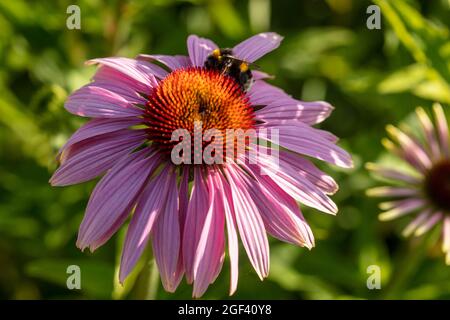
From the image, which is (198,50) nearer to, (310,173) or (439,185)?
(310,173)

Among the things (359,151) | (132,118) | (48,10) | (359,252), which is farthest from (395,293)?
(48,10)

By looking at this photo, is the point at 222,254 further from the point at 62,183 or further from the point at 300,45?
the point at 300,45

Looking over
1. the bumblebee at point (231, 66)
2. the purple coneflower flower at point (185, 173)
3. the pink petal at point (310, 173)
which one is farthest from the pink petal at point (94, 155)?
the pink petal at point (310, 173)

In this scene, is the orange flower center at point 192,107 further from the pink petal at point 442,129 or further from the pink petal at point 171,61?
the pink petal at point 442,129

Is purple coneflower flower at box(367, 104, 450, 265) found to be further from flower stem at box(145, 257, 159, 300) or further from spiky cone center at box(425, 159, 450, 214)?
flower stem at box(145, 257, 159, 300)

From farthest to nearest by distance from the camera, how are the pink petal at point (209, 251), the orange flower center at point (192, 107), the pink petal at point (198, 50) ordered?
the pink petal at point (198, 50), the orange flower center at point (192, 107), the pink petal at point (209, 251)

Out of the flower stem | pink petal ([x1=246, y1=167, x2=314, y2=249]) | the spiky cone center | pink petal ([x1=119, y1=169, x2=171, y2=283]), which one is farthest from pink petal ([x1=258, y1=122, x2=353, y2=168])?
the spiky cone center

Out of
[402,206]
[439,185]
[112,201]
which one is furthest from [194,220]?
[439,185]
